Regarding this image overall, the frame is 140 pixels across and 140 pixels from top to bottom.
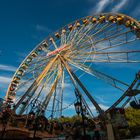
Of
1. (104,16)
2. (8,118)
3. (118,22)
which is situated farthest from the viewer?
(104,16)

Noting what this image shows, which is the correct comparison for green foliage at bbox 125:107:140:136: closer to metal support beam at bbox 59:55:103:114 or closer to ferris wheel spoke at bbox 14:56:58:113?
metal support beam at bbox 59:55:103:114

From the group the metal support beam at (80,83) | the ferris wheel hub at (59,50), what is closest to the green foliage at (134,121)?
the metal support beam at (80,83)

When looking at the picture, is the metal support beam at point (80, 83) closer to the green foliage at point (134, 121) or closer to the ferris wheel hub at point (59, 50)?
the ferris wheel hub at point (59, 50)

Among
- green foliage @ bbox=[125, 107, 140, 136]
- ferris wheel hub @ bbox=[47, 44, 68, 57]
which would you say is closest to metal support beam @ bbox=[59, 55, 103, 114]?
ferris wheel hub @ bbox=[47, 44, 68, 57]

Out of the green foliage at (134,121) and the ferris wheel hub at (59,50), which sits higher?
the ferris wheel hub at (59,50)

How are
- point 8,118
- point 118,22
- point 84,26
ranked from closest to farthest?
1. point 8,118
2. point 118,22
3. point 84,26

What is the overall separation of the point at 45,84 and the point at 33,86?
144 cm

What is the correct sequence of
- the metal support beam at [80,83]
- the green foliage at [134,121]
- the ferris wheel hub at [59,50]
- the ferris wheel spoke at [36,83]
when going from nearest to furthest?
the metal support beam at [80,83], the ferris wheel spoke at [36,83], the ferris wheel hub at [59,50], the green foliage at [134,121]

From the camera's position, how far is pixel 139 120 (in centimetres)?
4597

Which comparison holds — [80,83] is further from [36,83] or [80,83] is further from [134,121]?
[134,121]

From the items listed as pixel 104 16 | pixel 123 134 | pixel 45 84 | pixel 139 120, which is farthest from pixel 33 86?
pixel 139 120

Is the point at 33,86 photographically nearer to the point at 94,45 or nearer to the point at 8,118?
the point at 8,118

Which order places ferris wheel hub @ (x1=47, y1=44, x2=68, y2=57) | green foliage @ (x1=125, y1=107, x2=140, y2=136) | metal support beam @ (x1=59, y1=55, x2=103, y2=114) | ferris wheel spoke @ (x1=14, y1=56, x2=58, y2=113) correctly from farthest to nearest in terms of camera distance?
green foliage @ (x1=125, y1=107, x2=140, y2=136), ferris wheel hub @ (x1=47, y1=44, x2=68, y2=57), ferris wheel spoke @ (x1=14, y1=56, x2=58, y2=113), metal support beam @ (x1=59, y1=55, x2=103, y2=114)

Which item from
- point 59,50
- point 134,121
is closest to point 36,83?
point 59,50
